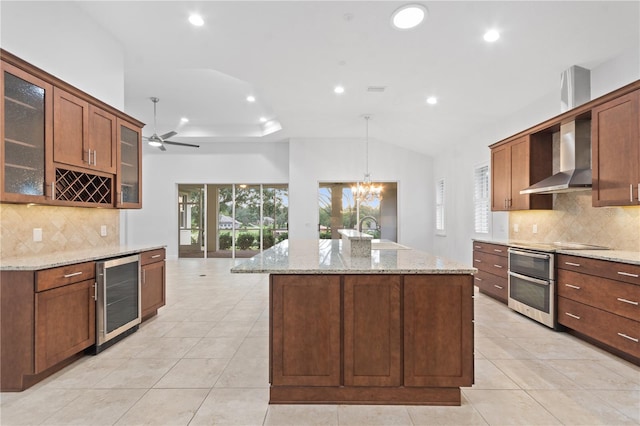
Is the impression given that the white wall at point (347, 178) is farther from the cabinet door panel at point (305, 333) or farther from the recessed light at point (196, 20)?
the cabinet door panel at point (305, 333)

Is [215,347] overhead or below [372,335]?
below

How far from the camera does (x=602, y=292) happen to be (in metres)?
2.77

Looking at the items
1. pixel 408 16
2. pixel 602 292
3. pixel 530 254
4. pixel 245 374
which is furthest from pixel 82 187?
pixel 602 292

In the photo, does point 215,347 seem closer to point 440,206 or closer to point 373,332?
point 373,332

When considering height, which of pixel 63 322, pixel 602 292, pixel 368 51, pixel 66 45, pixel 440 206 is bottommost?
pixel 63 322

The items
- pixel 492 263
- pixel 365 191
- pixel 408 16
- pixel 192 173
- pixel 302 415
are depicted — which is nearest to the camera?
pixel 302 415

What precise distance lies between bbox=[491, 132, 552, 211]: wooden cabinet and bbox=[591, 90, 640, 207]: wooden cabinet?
963 mm

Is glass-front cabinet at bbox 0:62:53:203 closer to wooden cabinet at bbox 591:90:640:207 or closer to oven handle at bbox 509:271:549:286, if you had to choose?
oven handle at bbox 509:271:549:286

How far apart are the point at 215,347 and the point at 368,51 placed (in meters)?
3.65

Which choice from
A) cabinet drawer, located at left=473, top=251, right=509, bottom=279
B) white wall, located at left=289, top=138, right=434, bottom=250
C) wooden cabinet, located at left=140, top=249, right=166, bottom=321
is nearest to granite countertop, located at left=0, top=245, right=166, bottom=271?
wooden cabinet, located at left=140, top=249, right=166, bottom=321

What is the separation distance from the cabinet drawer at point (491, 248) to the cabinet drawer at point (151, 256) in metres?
4.26

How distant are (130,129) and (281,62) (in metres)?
2.05

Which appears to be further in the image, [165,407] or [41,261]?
[41,261]

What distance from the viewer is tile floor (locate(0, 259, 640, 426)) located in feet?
6.23
